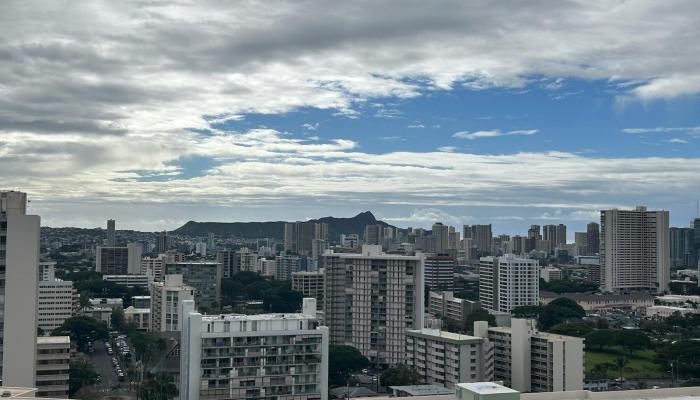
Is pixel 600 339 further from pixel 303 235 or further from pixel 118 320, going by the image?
pixel 303 235

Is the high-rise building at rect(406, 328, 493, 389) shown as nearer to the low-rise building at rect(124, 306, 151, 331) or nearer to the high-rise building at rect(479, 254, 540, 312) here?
the low-rise building at rect(124, 306, 151, 331)

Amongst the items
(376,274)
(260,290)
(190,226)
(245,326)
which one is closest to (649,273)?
(260,290)

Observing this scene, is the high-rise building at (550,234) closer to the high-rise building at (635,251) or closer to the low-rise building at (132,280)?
the high-rise building at (635,251)

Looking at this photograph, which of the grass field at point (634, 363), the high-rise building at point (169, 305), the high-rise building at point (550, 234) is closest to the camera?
the grass field at point (634, 363)

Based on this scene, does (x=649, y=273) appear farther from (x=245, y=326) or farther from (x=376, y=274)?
(x=245, y=326)

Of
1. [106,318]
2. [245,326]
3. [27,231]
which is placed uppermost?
[27,231]

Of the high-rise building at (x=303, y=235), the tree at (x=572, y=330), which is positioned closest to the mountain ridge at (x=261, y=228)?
the high-rise building at (x=303, y=235)
